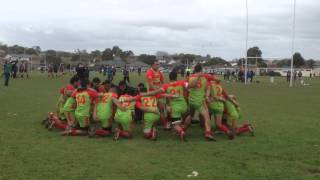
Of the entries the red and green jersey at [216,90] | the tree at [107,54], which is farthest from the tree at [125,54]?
the red and green jersey at [216,90]

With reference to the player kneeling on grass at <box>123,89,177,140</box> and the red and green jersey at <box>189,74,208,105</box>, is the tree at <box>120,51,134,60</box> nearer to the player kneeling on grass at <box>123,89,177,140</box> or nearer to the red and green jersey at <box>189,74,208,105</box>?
the player kneeling on grass at <box>123,89,177,140</box>

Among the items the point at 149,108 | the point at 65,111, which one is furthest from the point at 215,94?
the point at 65,111

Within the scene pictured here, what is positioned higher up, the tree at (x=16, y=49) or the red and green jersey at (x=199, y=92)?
the tree at (x=16, y=49)

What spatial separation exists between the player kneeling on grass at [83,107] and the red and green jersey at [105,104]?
6.5 inches

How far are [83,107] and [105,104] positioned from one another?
54 centimetres

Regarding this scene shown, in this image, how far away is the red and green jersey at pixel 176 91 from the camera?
12.4 m

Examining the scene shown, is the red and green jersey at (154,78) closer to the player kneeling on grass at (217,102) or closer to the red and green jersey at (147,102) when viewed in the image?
the red and green jersey at (147,102)

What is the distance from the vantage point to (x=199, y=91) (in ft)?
40.4

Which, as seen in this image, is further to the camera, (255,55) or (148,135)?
(255,55)

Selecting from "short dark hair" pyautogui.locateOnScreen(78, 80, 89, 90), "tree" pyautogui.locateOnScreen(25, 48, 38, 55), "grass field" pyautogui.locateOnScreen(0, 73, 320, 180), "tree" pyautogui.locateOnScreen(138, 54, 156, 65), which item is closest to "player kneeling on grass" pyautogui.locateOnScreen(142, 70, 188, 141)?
"grass field" pyautogui.locateOnScreen(0, 73, 320, 180)

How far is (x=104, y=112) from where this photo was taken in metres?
12.5

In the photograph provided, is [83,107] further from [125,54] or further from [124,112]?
[125,54]

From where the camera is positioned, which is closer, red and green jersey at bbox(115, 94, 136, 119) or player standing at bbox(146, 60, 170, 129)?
red and green jersey at bbox(115, 94, 136, 119)

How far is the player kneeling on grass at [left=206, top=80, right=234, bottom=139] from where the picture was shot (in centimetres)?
1250
